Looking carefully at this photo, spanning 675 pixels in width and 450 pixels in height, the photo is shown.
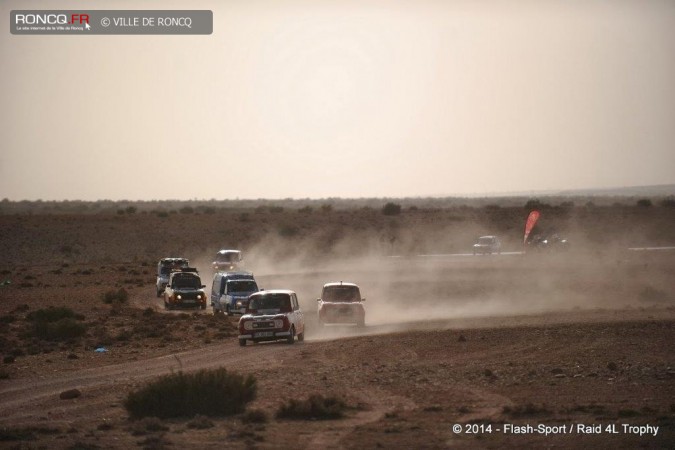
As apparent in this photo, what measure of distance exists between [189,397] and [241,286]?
79.2ft

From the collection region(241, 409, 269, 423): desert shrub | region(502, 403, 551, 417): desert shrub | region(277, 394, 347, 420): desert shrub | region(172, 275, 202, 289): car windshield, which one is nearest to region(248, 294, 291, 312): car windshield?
region(277, 394, 347, 420): desert shrub

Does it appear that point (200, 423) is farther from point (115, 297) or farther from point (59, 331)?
point (115, 297)

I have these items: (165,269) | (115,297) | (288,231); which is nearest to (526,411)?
(115,297)

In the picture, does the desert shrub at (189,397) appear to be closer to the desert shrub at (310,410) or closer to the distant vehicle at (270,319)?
the desert shrub at (310,410)

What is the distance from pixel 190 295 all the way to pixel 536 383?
92.2 ft

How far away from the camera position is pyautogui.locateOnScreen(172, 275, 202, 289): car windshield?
48.7 meters

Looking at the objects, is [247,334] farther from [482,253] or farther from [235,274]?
[482,253]

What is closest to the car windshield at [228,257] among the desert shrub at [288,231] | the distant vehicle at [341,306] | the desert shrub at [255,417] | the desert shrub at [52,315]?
the desert shrub at [52,315]

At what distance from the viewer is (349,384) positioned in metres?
22.5

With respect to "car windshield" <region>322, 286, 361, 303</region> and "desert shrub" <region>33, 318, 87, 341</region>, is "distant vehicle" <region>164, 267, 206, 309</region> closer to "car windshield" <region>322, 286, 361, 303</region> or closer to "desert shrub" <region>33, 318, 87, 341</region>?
"desert shrub" <region>33, 318, 87, 341</region>

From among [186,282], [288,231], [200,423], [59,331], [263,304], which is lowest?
[59,331]

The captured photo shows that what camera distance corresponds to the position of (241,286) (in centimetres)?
4328

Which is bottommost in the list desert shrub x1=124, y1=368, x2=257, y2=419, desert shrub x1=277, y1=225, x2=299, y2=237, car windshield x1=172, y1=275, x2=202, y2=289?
desert shrub x1=124, y1=368, x2=257, y2=419

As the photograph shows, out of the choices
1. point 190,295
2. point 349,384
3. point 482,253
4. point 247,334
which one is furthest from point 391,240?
point 349,384
